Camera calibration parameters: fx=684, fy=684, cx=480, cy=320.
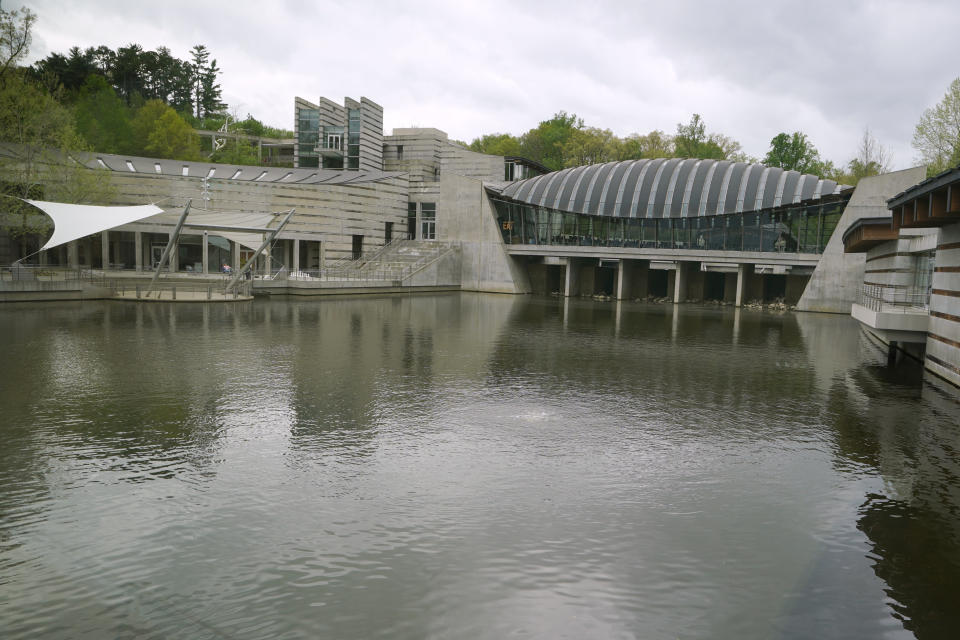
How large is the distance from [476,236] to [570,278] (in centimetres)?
896

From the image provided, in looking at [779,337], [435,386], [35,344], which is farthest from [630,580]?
[779,337]

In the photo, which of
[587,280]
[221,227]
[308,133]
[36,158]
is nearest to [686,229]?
[587,280]

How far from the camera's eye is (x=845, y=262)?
45.8 m

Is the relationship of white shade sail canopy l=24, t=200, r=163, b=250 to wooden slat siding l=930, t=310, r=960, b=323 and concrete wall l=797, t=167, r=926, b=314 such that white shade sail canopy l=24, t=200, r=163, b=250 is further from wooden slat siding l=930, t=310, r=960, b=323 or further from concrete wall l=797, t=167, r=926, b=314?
concrete wall l=797, t=167, r=926, b=314

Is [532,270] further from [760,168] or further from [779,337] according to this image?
[779,337]

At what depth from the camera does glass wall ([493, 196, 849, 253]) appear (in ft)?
160

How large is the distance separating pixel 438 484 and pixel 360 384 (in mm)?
7125

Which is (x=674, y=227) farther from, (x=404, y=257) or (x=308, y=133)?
(x=308, y=133)

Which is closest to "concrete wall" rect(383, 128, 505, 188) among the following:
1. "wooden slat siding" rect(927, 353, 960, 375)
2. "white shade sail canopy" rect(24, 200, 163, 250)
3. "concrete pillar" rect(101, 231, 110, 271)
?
"concrete pillar" rect(101, 231, 110, 271)

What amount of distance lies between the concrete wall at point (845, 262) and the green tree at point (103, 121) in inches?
2392

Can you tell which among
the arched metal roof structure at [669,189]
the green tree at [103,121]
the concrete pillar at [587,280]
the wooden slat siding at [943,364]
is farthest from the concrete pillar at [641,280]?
the green tree at [103,121]

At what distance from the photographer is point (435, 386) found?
16344 millimetres

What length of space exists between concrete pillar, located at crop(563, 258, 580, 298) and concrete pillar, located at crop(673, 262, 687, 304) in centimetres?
877

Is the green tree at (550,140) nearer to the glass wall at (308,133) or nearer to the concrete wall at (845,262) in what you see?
the glass wall at (308,133)
